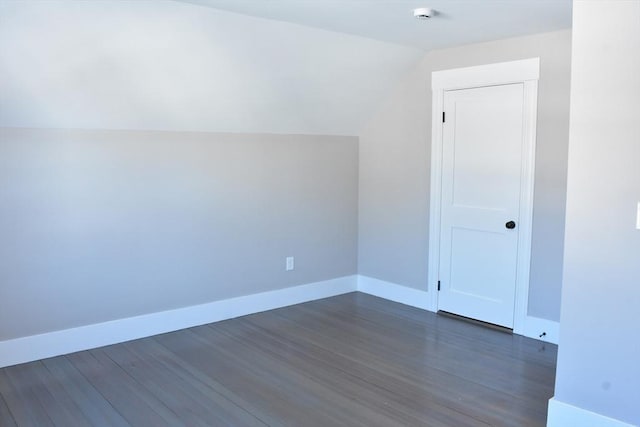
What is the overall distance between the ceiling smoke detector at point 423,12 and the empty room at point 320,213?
0.30ft

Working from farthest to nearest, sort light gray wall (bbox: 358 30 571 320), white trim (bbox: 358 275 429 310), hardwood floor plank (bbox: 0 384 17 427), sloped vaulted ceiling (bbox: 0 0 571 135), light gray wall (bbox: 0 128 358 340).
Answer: white trim (bbox: 358 275 429 310) → light gray wall (bbox: 358 30 571 320) → light gray wall (bbox: 0 128 358 340) → sloped vaulted ceiling (bbox: 0 0 571 135) → hardwood floor plank (bbox: 0 384 17 427)

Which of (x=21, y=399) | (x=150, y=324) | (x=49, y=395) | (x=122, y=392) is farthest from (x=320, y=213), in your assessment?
(x=21, y=399)

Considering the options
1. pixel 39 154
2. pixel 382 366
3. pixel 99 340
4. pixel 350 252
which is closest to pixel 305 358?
pixel 382 366

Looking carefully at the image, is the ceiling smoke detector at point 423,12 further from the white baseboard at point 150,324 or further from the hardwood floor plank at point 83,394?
the hardwood floor plank at point 83,394

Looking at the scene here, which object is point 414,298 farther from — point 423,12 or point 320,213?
point 423,12

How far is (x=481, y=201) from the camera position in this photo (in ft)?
14.4

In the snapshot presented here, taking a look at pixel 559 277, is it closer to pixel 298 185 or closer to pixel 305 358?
pixel 305 358

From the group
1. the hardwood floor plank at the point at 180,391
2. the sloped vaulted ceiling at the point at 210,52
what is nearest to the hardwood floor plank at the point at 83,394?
the hardwood floor plank at the point at 180,391

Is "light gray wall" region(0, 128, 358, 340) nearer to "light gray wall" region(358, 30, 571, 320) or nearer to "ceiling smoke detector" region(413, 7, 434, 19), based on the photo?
"light gray wall" region(358, 30, 571, 320)

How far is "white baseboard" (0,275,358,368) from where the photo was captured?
3.59 meters

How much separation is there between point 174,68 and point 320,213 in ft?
6.86

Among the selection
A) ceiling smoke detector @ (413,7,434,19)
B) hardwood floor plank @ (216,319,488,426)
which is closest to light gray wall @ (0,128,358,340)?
hardwood floor plank @ (216,319,488,426)

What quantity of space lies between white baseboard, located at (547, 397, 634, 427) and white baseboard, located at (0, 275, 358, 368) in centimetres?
266

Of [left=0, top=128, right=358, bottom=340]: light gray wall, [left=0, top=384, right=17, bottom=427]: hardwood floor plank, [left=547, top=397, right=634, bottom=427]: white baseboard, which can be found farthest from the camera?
[left=0, top=128, right=358, bottom=340]: light gray wall
